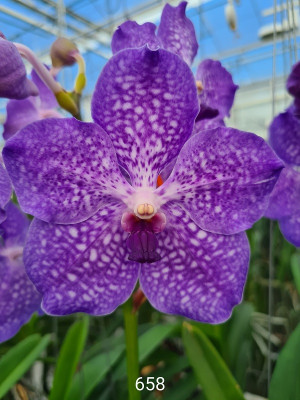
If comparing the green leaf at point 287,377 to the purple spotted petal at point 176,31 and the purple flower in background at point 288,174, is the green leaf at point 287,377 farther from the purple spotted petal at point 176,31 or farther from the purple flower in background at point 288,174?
the purple spotted petal at point 176,31

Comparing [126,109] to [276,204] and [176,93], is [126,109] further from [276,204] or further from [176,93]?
[276,204]

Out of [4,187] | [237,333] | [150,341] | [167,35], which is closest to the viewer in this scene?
[4,187]

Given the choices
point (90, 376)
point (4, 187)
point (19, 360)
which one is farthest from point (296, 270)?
point (4, 187)

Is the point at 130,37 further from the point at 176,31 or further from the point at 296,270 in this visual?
the point at 296,270

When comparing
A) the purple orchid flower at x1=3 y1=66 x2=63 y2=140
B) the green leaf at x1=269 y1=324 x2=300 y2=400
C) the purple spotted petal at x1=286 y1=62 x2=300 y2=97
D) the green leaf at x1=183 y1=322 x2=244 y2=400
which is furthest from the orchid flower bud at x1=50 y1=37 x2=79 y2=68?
the green leaf at x1=269 y1=324 x2=300 y2=400

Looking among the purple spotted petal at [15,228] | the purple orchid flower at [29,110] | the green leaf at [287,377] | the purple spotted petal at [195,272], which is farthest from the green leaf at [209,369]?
the purple orchid flower at [29,110]

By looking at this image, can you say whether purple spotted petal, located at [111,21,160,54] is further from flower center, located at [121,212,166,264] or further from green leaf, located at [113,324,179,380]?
green leaf, located at [113,324,179,380]
